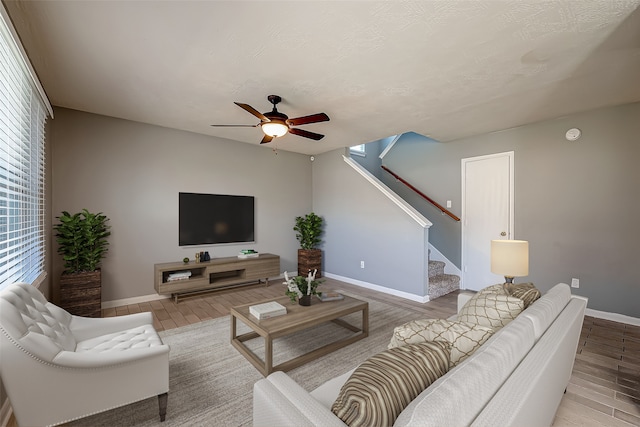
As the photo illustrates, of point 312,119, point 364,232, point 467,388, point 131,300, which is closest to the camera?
point 467,388

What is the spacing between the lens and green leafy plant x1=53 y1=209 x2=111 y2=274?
3162 millimetres

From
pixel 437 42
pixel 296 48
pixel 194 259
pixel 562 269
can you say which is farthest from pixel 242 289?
pixel 562 269

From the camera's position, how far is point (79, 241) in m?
3.22

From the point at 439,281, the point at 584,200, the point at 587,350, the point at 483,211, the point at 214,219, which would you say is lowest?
the point at 587,350

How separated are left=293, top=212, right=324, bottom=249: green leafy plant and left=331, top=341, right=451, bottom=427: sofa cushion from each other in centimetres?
433

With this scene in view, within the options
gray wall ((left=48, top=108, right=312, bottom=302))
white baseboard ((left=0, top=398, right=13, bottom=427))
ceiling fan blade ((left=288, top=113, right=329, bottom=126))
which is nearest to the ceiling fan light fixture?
ceiling fan blade ((left=288, top=113, right=329, bottom=126))

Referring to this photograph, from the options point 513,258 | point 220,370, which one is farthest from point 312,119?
point 220,370

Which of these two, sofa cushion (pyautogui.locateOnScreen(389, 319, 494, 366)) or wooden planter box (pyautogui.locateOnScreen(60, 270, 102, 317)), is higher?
sofa cushion (pyautogui.locateOnScreen(389, 319, 494, 366))

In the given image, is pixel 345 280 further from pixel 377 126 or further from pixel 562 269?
pixel 562 269

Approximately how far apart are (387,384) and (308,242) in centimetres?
455

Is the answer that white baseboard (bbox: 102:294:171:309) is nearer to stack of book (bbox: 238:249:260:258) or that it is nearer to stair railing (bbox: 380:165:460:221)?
stack of book (bbox: 238:249:260:258)

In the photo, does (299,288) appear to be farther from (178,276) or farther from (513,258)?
(178,276)

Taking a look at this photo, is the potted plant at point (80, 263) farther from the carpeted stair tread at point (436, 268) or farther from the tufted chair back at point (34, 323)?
the carpeted stair tread at point (436, 268)

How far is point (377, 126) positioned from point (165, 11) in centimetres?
284
